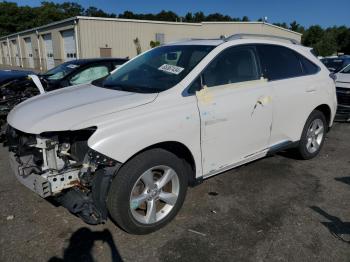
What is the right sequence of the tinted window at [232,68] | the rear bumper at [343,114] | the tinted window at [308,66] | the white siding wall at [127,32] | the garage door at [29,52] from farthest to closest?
the garage door at [29,52]
the white siding wall at [127,32]
the rear bumper at [343,114]
the tinted window at [308,66]
the tinted window at [232,68]

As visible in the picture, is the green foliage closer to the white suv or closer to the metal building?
the metal building

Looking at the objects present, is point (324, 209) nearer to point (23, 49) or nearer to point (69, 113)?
point (69, 113)

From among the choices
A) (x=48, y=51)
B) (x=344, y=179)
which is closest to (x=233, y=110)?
(x=344, y=179)

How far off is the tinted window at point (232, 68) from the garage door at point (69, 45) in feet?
84.6

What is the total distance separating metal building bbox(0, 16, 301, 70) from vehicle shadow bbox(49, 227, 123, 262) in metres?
22.0

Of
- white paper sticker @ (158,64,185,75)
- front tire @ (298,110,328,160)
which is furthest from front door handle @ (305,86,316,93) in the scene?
white paper sticker @ (158,64,185,75)

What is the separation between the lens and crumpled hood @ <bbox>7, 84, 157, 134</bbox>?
117 inches

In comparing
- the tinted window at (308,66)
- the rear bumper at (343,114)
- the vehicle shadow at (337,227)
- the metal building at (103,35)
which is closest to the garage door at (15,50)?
the metal building at (103,35)

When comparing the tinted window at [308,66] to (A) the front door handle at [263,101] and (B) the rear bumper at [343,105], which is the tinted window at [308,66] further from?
(B) the rear bumper at [343,105]

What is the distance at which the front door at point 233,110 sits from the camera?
353 cm

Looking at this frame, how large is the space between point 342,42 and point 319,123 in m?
91.6

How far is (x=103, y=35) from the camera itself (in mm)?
26969

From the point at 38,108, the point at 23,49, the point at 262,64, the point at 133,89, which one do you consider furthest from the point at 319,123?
the point at 23,49

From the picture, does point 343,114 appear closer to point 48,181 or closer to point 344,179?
point 344,179
